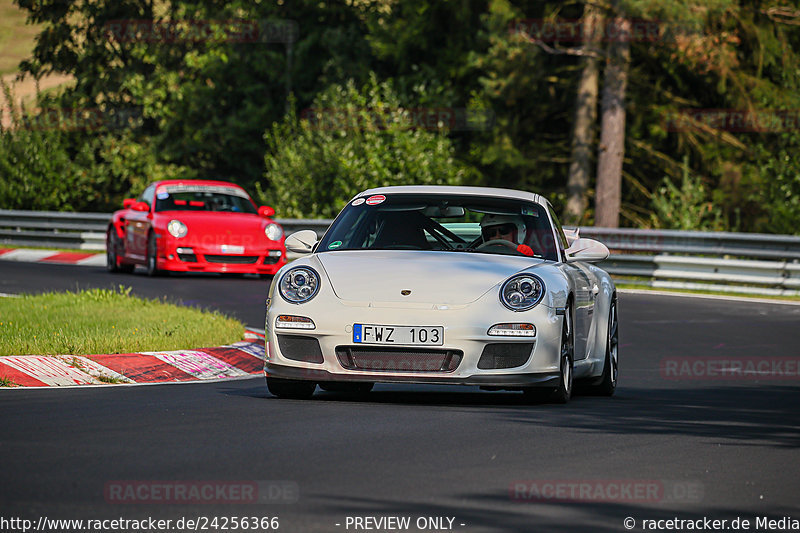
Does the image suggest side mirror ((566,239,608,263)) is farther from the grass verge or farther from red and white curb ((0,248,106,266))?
red and white curb ((0,248,106,266))

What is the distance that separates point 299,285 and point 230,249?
13.4 meters

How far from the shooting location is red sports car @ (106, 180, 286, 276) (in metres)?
22.7

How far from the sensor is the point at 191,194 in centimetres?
2459

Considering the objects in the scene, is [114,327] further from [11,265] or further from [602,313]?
[11,265]

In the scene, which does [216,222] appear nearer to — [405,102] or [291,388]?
[291,388]

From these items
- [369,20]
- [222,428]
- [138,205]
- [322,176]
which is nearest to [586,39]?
[322,176]

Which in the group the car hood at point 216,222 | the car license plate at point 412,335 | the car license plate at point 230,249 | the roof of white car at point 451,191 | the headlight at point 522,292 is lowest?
the car license plate at point 230,249

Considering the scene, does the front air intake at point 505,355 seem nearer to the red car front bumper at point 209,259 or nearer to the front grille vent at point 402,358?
the front grille vent at point 402,358

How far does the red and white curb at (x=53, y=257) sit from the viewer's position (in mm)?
28734

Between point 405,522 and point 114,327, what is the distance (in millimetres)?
8059

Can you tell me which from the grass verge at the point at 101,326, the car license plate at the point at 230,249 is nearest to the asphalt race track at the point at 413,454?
the grass verge at the point at 101,326

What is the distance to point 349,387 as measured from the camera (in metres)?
10.7

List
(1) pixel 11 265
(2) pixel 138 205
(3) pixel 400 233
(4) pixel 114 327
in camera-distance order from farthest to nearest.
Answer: (1) pixel 11 265
(2) pixel 138 205
(4) pixel 114 327
(3) pixel 400 233

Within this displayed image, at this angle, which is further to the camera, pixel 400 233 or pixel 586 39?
pixel 586 39
